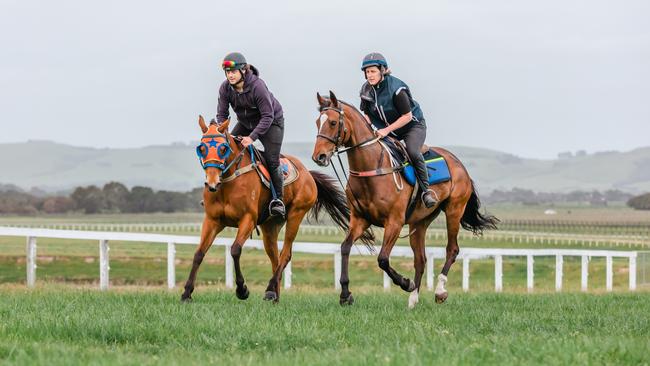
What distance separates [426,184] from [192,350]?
5580mm

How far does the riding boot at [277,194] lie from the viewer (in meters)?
13.1

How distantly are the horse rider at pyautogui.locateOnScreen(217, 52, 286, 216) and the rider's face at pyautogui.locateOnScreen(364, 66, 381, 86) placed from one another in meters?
1.26

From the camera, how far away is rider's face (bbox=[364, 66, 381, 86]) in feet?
40.8

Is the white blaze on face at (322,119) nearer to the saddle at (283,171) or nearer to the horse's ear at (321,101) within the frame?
the horse's ear at (321,101)

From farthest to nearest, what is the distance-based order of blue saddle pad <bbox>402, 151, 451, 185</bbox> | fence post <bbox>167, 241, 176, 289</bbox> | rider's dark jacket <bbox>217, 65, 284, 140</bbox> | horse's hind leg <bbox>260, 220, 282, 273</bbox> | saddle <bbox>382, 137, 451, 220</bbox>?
fence post <bbox>167, 241, 176, 289</bbox>, horse's hind leg <bbox>260, 220, 282, 273</bbox>, blue saddle pad <bbox>402, 151, 451, 185</bbox>, saddle <bbox>382, 137, 451, 220</bbox>, rider's dark jacket <bbox>217, 65, 284, 140</bbox>

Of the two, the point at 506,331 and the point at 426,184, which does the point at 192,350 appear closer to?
the point at 506,331

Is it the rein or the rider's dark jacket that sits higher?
the rider's dark jacket

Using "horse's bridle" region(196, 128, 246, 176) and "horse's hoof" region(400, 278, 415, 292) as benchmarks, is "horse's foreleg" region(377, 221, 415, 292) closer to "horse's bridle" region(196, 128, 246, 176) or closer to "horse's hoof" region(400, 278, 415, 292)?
"horse's hoof" region(400, 278, 415, 292)

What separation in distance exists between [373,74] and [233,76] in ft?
5.52

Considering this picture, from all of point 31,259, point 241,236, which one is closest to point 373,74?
point 241,236

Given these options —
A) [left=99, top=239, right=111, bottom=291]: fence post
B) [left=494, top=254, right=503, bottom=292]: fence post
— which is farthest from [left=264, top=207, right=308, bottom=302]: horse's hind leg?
[left=494, top=254, right=503, bottom=292]: fence post

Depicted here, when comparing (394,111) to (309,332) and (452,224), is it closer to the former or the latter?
(452,224)

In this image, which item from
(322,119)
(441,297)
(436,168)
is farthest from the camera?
(436,168)

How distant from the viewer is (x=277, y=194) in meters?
13.2
